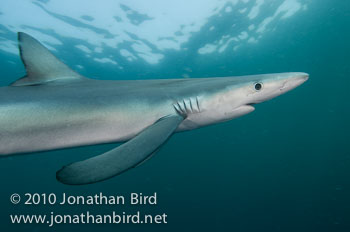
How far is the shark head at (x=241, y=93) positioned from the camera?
90.7 inches

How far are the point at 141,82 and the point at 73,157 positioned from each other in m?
60.9

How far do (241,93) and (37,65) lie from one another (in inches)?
108

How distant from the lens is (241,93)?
238 cm

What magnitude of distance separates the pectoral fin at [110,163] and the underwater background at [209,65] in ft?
9.68

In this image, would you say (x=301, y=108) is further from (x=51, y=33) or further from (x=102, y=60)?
(x=51, y=33)

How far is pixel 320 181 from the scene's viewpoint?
33.8 m

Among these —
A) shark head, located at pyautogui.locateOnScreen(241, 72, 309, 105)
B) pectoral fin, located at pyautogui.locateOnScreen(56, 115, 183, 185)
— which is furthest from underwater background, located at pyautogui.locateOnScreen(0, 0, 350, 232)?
pectoral fin, located at pyautogui.locateOnScreen(56, 115, 183, 185)

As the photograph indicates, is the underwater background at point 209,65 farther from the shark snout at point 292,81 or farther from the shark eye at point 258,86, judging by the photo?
the shark snout at point 292,81

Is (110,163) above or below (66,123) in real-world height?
below

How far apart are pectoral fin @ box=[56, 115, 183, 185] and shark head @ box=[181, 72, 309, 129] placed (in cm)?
95

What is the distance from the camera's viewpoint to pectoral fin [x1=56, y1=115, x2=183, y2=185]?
1.41 meters

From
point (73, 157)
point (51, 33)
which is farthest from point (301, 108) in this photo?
point (73, 157)

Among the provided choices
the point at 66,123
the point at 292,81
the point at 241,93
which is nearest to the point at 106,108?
the point at 66,123

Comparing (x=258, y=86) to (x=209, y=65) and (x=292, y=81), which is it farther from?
(x=209, y=65)
